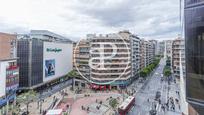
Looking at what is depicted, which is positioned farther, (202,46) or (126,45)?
(126,45)

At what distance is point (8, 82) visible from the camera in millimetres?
44406

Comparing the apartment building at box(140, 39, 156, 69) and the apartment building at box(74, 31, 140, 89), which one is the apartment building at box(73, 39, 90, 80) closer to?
the apartment building at box(74, 31, 140, 89)

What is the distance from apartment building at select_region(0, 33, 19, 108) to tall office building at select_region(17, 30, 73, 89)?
9507 mm

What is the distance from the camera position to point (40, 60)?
65.1m

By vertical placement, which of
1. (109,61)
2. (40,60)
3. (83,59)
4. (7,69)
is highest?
(83,59)

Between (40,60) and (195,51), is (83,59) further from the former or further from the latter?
(195,51)

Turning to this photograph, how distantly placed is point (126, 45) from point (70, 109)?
32.4m

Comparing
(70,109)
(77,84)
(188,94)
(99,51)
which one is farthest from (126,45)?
(188,94)

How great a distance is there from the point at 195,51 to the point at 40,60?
54164 millimetres

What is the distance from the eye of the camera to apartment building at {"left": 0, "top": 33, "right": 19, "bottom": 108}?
138 feet

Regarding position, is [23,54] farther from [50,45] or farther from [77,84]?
[77,84]

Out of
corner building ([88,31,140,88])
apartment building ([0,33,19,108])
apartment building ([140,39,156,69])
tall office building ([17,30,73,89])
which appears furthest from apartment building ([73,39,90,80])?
apartment building ([140,39,156,69])

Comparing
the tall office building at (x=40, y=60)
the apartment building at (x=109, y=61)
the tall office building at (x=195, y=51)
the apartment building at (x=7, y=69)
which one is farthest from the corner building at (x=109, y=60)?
the tall office building at (x=195, y=51)

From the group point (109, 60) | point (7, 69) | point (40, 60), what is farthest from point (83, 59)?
point (7, 69)
